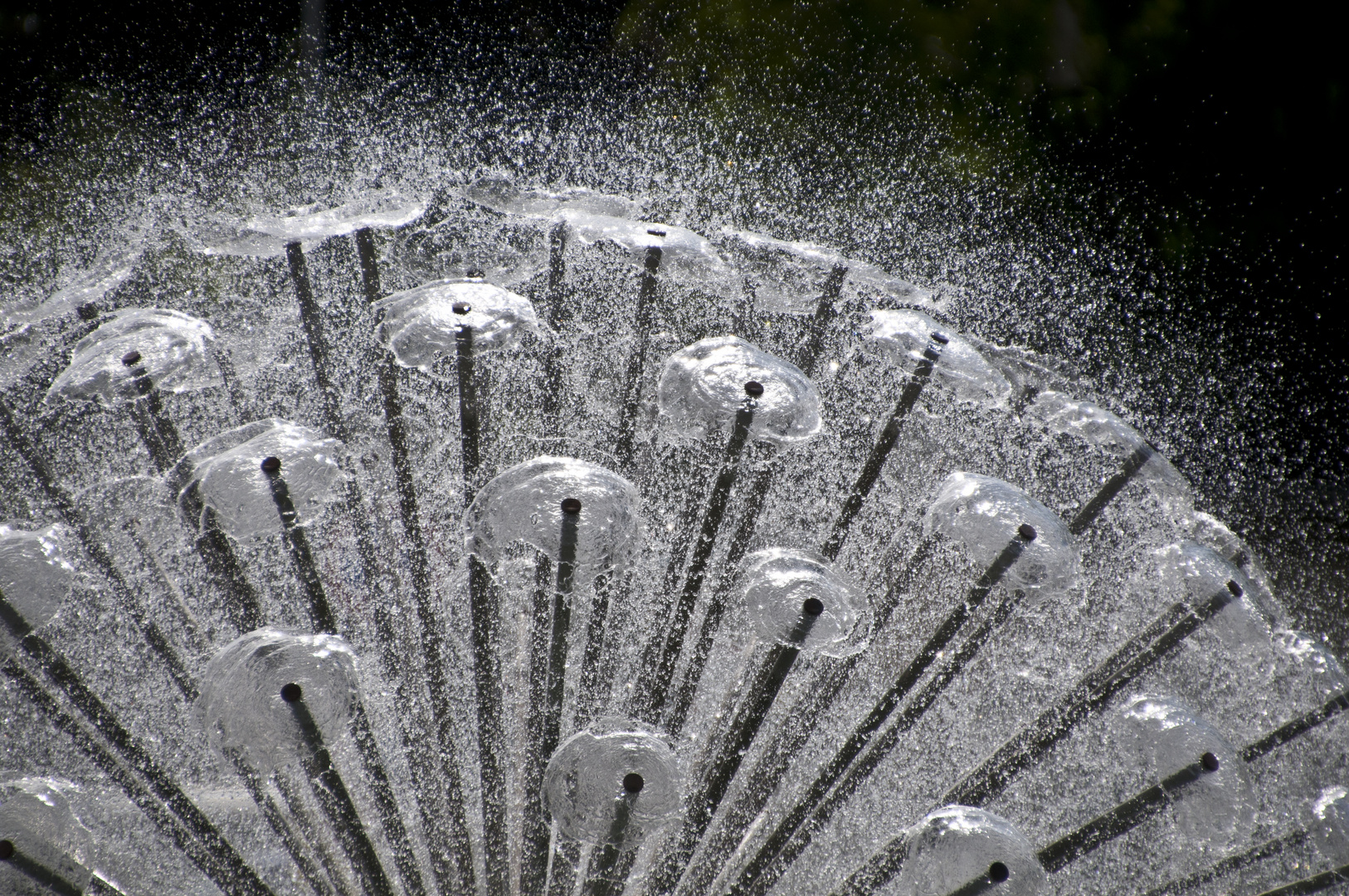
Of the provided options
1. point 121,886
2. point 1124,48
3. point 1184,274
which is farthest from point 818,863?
point 1124,48

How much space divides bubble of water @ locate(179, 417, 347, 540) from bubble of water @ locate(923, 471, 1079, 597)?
92 cm

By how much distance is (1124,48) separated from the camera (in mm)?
3232

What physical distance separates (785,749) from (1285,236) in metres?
2.94

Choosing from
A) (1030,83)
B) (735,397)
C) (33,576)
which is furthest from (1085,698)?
(1030,83)

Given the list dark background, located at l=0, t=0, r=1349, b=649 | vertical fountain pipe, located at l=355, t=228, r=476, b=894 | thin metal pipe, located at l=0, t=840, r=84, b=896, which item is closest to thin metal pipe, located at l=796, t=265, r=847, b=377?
vertical fountain pipe, located at l=355, t=228, r=476, b=894

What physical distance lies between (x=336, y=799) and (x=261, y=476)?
438 mm

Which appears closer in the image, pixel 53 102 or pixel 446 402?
pixel 446 402

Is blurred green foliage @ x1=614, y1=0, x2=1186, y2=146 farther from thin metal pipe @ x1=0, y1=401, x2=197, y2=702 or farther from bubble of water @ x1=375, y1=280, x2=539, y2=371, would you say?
thin metal pipe @ x1=0, y1=401, x2=197, y2=702

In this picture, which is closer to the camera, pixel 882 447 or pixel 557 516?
pixel 557 516

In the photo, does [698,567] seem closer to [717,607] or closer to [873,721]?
[717,607]

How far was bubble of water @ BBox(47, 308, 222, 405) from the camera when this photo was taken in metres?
1.28

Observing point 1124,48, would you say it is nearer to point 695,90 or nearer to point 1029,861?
point 695,90

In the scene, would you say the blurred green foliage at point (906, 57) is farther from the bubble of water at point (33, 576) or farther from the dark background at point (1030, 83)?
the bubble of water at point (33, 576)

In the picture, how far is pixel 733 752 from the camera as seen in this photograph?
1100 mm
